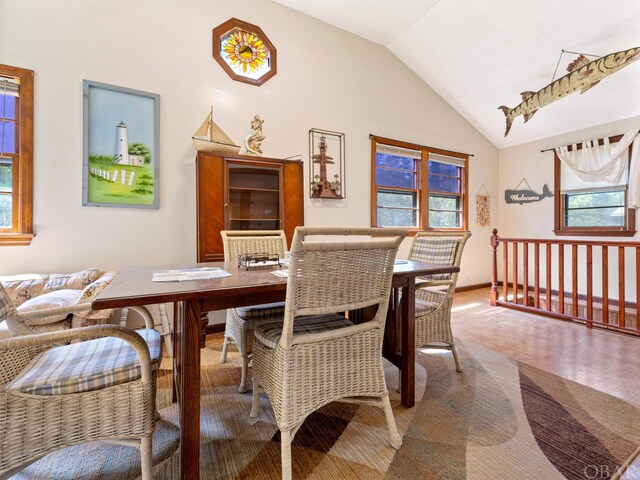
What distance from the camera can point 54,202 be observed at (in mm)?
2449

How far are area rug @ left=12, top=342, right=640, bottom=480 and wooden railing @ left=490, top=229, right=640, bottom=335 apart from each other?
168 cm

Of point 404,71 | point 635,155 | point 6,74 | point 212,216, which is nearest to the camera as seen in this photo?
point 6,74

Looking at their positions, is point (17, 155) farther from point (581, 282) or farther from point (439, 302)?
point (581, 282)

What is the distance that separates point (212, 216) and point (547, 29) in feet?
13.4

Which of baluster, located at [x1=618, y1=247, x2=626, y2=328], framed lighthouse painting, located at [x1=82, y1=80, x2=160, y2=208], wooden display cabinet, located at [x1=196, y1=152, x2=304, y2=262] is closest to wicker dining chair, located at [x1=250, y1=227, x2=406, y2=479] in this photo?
wooden display cabinet, located at [x1=196, y1=152, x2=304, y2=262]

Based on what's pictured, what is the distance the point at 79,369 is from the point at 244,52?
10.8ft

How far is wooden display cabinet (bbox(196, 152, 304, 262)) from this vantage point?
2607 millimetres

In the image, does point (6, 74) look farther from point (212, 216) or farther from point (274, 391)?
point (274, 391)

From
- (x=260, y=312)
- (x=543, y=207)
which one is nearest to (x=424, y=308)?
(x=260, y=312)

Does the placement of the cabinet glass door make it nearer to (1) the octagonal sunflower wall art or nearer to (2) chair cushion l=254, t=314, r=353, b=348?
(1) the octagonal sunflower wall art

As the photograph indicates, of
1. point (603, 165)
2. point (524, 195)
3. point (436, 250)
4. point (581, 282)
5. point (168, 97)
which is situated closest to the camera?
point (436, 250)

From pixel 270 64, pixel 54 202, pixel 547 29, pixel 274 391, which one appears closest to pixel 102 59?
pixel 54 202

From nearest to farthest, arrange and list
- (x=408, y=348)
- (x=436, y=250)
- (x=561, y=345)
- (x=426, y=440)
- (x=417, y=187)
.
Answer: (x=426, y=440), (x=408, y=348), (x=436, y=250), (x=561, y=345), (x=417, y=187)

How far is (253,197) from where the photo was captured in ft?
9.65
